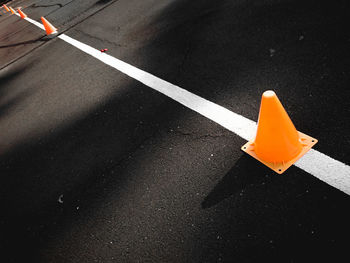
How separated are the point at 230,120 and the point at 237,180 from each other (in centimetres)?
79

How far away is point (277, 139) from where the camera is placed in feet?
6.98

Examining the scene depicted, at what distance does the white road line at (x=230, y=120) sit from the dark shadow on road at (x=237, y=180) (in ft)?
1.02

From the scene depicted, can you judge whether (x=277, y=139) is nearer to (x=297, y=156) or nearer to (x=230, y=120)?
(x=297, y=156)

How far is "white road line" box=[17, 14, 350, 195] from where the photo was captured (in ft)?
6.44

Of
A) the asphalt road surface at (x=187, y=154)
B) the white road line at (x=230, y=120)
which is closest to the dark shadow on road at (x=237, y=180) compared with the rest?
the asphalt road surface at (x=187, y=154)

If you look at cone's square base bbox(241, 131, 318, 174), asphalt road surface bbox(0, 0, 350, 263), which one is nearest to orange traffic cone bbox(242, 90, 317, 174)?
cone's square base bbox(241, 131, 318, 174)

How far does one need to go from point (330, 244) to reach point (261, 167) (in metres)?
0.76

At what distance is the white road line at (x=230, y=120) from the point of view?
196cm

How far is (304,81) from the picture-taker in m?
2.83

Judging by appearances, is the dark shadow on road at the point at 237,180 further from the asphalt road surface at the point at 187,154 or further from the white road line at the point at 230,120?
the white road line at the point at 230,120

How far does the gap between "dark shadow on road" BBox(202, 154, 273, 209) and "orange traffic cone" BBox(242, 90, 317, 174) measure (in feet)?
0.29

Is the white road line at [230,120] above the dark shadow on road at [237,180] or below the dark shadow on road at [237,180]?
above

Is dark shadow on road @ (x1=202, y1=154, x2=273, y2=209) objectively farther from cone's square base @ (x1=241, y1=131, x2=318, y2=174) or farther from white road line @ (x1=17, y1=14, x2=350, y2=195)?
white road line @ (x1=17, y1=14, x2=350, y2=195)

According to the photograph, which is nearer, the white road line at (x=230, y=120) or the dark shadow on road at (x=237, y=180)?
the white road line at (x=230, y=120)
